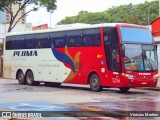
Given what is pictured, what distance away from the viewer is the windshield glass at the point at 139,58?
64.5 ft

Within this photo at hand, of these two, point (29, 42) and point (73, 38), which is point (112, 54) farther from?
point (29, 42)

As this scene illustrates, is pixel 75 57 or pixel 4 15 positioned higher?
pixel 4 15

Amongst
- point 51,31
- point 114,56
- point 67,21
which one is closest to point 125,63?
point 114,56

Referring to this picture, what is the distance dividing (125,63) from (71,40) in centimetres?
427

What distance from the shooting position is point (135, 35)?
2028 cm

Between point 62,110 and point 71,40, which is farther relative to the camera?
point 71,40

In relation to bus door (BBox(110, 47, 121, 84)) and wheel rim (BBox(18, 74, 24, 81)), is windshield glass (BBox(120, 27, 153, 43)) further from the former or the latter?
wheel rim (BBox(18, 74, 24, 81))

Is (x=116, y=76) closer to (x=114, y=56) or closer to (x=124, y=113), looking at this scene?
(x=114, y=56)

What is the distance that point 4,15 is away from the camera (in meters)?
134

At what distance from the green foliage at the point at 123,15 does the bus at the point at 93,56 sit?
198 feet

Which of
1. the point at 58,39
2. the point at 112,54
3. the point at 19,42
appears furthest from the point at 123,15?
the point at 112,54

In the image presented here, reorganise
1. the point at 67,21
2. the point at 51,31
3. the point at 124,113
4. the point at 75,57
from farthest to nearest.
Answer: the point at 67,21 < the point at 51,31 < the point at 75,57 < the point at 124,113

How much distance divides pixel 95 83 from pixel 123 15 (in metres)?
72.3

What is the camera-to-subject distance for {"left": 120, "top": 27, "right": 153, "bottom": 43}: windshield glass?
786 inches
